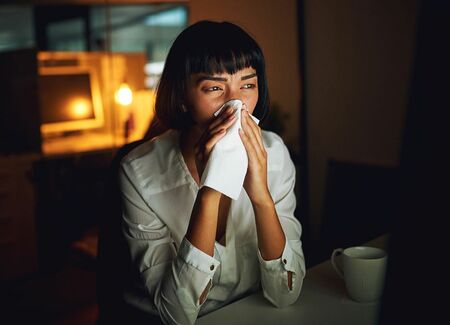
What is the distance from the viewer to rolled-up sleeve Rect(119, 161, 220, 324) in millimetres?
984

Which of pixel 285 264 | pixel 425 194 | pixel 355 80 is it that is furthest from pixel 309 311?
pixel 355 80

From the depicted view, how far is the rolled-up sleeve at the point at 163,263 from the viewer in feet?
3.23

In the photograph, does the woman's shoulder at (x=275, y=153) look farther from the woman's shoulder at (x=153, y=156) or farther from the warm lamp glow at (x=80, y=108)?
the warm lamp glow at (x=80, y=108)

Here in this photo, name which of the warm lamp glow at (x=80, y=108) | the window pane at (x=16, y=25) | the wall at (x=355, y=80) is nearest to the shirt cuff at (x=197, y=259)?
the wall at (x=355, y=80)

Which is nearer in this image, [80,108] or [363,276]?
[363,276]

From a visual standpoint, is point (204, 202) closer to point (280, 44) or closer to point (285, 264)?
point (285, 264)

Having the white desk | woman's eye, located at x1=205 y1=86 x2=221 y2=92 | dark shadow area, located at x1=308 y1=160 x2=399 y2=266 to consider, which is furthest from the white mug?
dark shadow area, located at x1=308 y1=160 x2=399 y2=266

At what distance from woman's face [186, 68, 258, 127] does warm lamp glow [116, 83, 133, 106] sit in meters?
2.49

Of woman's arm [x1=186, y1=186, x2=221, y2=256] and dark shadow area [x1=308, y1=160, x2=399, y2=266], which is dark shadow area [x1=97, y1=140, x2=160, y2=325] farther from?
dark shadow area [x1=308, y1=160, x2=399, y2=266]

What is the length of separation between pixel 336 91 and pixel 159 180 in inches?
59.1

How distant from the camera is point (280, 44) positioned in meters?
2.70

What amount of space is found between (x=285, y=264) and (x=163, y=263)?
27cm

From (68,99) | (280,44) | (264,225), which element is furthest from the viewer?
(68,99)

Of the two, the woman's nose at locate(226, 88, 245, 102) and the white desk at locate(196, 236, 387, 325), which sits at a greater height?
the woman's nose at locate(226, 88, 245, 102)
